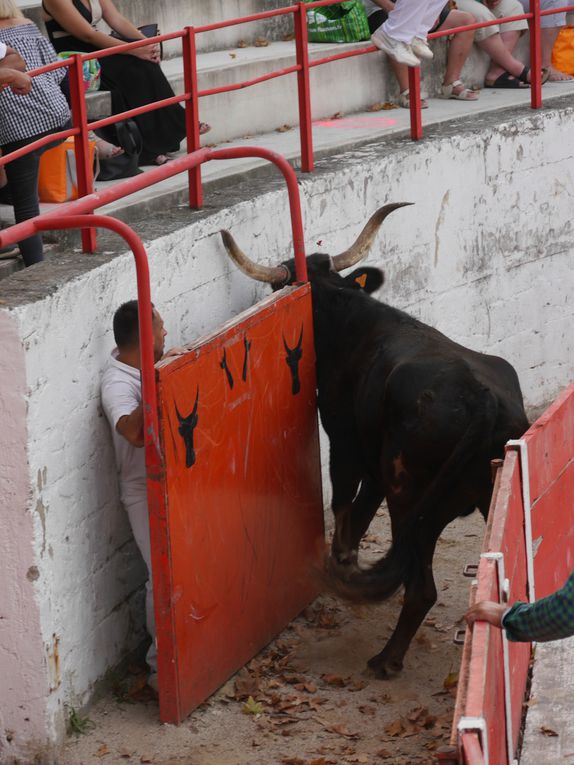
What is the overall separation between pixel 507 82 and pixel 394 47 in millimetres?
2103

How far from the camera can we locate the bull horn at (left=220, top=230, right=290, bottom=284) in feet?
19.9

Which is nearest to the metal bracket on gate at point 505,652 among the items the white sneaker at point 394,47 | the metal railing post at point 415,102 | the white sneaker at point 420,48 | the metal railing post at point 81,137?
the metal railing post at point 81,137

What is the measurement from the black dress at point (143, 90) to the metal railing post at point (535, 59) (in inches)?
109

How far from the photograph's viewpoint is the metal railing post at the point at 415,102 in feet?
26.4

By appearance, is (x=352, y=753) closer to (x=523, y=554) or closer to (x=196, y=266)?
(x=523, y=554)

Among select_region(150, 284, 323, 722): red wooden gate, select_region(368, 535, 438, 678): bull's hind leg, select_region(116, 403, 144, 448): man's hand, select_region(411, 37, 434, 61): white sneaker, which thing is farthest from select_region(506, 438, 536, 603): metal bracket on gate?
select_region(411, 37, 434, 61): white sneaker

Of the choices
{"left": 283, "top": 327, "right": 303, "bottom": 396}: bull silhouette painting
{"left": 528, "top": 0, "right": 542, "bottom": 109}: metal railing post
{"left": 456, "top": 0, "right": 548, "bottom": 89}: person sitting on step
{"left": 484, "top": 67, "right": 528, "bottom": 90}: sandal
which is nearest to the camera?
{"left": 283, "top": 327, "right": 303, "bottom": 396}: bull silhouette painting

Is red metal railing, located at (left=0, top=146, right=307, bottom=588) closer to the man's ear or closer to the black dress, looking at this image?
the man's ear

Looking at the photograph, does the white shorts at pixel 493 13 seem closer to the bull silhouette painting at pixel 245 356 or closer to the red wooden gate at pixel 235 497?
the red wooden gate at pixel 235 497

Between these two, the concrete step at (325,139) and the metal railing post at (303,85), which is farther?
the metal railing post at (303,85)

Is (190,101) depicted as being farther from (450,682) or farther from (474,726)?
(474,726)

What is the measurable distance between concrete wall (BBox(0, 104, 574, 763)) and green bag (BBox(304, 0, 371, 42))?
1763 mm

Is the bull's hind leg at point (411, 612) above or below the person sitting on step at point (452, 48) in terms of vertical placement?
below

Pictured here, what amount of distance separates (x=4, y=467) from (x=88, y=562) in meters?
0.66
